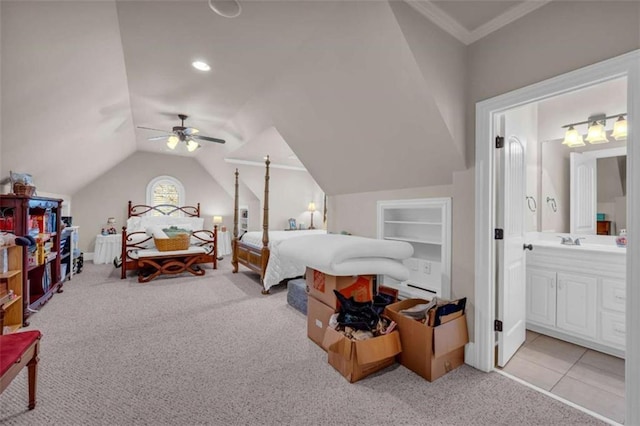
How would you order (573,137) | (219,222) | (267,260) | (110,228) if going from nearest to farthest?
1. (573,137)
2. (267,260)
3. (110,228)
4. (219,222)

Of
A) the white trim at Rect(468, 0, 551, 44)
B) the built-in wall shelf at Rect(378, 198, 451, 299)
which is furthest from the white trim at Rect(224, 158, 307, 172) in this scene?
the white trim at Rect(468, 0, 551, 44)

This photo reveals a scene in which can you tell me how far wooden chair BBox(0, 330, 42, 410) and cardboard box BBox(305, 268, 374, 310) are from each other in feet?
6.30

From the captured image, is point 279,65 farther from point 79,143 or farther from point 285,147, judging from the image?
point 79,143

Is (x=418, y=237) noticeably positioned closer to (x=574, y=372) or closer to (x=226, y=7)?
(x=574, y=372)

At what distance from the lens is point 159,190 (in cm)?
731

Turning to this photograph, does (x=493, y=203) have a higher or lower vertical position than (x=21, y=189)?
lower

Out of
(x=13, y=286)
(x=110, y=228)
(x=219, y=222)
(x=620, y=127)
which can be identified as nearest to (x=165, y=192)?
(x=110, y=228)

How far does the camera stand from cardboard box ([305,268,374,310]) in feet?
7.91

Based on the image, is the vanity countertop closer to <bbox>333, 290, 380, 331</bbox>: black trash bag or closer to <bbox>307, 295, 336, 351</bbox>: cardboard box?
<bbox>333, 290, 380, 331</bbox>: black trash bag

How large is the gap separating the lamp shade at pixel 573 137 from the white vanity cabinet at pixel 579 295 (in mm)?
1106

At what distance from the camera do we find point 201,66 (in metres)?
2.79

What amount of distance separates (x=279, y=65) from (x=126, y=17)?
121 cm

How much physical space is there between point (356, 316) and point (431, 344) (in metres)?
0.55

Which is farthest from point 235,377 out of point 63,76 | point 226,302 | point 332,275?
point 63,76
